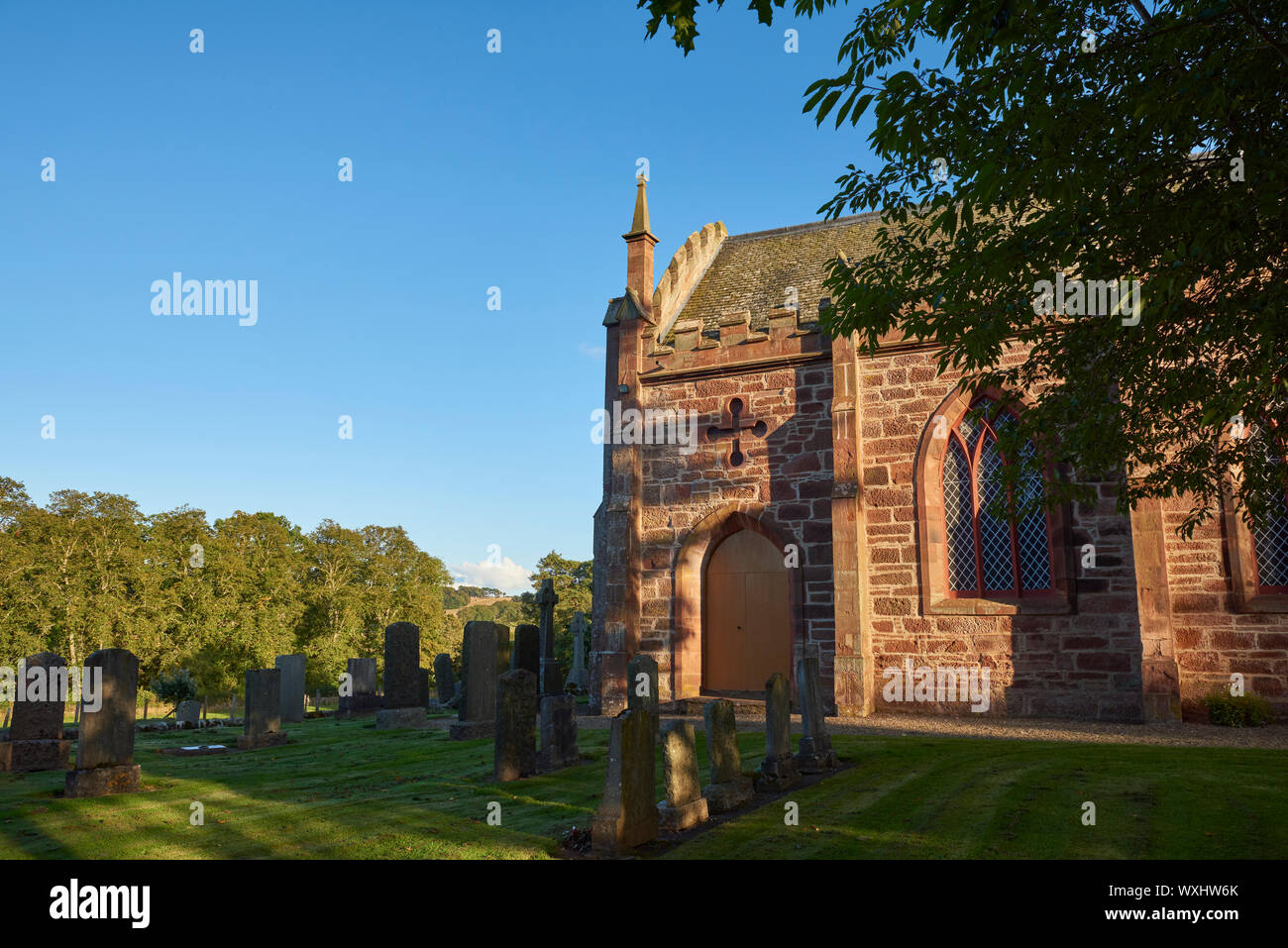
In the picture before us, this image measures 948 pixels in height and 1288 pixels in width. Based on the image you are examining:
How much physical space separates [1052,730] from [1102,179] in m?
9.69

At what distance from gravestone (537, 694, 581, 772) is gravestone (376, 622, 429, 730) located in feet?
22.5

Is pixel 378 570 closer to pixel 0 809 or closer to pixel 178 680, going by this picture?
pixel 178 680

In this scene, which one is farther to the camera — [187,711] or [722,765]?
[187,711]

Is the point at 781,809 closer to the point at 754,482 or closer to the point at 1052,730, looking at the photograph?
the point at 1052,730

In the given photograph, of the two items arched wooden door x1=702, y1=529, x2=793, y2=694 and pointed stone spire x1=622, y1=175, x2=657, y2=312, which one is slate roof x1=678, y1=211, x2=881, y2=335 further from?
arched wooden door x1=702, y1=529, x2=793, y2=694

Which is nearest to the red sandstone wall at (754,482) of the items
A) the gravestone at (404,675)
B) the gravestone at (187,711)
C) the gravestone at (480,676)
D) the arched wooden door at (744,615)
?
the arched wooden door at (744,615)

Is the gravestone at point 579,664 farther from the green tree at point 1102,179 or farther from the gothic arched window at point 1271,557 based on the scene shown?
the green tree at point 1102,179

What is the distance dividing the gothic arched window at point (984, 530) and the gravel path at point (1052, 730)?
2530mm

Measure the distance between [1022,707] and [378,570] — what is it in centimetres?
4088

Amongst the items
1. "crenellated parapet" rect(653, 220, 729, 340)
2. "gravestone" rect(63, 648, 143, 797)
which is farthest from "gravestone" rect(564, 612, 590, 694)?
"gravestone" rect(63, 648, 143, 797)

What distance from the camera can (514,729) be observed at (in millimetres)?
10570

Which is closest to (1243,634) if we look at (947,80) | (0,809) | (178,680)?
(947,80)

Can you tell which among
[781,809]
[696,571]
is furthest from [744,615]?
[781,809]

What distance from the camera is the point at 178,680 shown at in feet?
64.6
